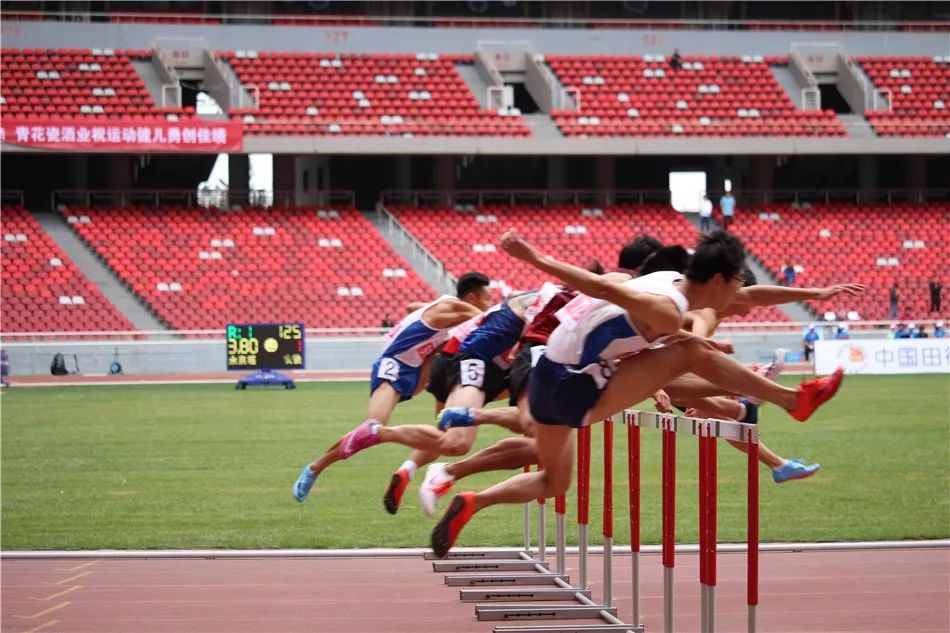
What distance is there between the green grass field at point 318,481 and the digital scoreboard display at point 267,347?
204 inches

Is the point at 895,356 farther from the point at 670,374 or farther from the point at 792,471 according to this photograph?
the point at 670,374

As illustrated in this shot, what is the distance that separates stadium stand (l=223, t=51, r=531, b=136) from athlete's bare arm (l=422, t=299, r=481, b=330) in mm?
33320

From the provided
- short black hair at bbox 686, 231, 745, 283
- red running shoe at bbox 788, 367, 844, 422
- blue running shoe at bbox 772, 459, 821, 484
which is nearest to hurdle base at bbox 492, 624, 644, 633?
blue running shoe at bbox 772, 459, 821, 484

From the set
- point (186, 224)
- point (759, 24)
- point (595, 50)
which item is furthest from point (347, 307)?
point (759, 24)

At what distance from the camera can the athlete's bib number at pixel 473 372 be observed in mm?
9078

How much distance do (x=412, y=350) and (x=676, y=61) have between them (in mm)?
39108

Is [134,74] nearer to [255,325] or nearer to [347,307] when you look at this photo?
[347,307]

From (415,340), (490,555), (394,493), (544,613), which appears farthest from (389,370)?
(544,613)

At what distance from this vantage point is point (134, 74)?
144ft

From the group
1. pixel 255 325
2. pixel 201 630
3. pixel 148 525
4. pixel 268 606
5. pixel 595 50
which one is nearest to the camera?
pixel 201 630

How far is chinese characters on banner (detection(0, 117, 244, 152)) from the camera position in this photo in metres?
39.8

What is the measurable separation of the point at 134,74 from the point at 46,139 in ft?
16.2

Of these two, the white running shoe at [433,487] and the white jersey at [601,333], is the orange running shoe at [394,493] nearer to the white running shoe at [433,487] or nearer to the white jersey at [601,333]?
the white running shoe at [433,487]

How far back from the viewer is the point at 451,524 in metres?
6.68
